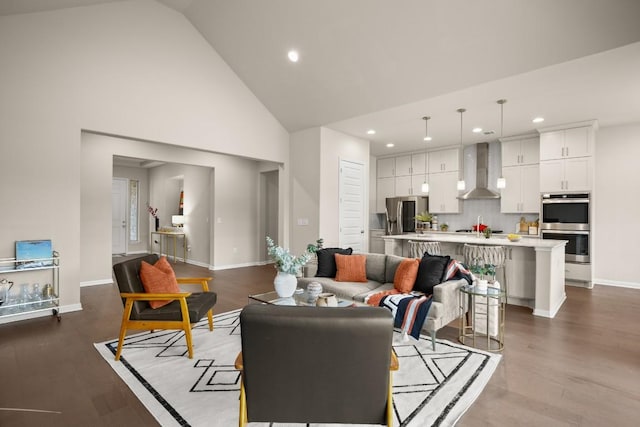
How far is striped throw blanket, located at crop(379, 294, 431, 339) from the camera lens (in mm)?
3000

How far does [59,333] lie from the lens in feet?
11.6

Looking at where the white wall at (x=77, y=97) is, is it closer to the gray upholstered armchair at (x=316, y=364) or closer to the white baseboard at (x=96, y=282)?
the white baseboard at (x=96, y=282)

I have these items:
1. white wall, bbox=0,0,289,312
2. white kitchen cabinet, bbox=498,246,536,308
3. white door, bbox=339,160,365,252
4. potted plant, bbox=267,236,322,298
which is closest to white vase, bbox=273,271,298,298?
potted plant, bbox=267,236,322,298

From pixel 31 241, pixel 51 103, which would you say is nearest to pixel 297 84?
pixel 51 103

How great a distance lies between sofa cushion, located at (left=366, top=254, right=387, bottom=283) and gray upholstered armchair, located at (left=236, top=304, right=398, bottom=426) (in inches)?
107

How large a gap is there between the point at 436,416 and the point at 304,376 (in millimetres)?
1080

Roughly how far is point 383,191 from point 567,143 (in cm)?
403

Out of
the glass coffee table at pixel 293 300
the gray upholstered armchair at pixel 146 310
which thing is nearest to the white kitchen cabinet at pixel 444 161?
the glass coffee table at pixel 293 300

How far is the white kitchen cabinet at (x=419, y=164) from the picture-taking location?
8086 millimetres

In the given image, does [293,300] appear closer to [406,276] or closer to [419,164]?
[406,276]

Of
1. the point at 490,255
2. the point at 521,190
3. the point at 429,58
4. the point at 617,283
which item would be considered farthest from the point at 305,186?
the point at 617,283

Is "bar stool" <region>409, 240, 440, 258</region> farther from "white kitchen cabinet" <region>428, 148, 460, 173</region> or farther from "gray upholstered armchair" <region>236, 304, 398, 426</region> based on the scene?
"gray upholstered armchair" <region>236, 304, 398, 426</region>

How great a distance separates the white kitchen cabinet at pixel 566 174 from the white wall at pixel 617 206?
26.2 inches

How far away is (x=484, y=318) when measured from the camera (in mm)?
3473
